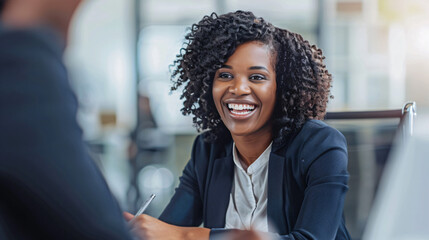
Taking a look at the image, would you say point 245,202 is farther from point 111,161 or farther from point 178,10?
point 111,161

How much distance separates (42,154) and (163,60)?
3585mm

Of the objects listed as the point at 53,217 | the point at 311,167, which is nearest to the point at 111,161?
the point at 311,167

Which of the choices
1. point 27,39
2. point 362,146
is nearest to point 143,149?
point 362,146

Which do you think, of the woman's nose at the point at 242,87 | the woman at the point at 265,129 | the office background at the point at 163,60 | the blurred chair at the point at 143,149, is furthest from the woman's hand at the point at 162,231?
the blurred chair at the point at 143,149

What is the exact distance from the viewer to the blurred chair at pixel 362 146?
1169 millimetres

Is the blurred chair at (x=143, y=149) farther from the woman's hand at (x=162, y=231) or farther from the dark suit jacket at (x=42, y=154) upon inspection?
the dark suit jacket at (x=42, y=154)

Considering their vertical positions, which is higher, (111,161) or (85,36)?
(85,36)

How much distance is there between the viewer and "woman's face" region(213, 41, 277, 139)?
3.08 ft

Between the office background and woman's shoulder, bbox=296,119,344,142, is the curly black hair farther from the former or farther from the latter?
the office background

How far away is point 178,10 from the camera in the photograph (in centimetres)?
430

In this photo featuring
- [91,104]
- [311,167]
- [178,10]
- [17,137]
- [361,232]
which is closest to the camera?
[17,137]

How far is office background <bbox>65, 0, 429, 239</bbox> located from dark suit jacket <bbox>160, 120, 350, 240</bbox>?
2.23 meters

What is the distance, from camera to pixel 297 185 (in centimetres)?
96

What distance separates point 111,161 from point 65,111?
15.0ft
